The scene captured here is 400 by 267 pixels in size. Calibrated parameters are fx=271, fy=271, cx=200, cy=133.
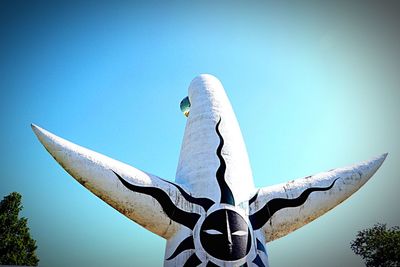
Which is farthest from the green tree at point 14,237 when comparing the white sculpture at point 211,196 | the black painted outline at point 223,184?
the black painted outline at point 223,184

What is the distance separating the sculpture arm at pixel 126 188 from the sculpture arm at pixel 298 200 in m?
2.06

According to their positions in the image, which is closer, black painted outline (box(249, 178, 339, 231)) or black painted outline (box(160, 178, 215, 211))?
black painted outline (box(160, 178, 215, 211))

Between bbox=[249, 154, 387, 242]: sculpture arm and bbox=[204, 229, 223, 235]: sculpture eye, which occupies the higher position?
bbox=[249, 154, 387, 242]: sculpture arm

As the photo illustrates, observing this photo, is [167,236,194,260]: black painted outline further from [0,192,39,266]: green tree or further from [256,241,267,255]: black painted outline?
[0,192,39,266]: green tree

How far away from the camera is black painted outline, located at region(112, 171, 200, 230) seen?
Answer: 6973 millimetres

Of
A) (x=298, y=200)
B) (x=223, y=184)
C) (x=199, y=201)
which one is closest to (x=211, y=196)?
(x=199, y=201)

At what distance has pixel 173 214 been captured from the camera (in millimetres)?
7121

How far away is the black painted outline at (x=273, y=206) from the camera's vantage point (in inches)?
296

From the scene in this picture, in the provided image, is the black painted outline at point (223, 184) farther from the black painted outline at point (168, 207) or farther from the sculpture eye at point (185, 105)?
the sculpture eye at point (185, 105)

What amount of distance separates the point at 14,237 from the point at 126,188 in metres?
19.6

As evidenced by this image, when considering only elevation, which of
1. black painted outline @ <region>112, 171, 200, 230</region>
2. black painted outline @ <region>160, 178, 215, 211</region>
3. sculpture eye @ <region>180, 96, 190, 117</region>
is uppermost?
sculpture eye @ <region>180, 96, 190, 117</region>

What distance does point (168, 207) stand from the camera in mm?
7160

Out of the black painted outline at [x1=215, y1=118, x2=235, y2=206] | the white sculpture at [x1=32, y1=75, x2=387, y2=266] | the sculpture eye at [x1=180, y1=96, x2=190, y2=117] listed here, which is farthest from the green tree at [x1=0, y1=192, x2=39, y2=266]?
the black painted outline at [x1=215, y1=118, x2=235, y2=206]

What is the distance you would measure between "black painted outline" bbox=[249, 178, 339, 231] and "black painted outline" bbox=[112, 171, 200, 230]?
1.67m
